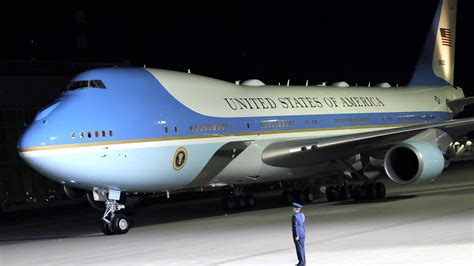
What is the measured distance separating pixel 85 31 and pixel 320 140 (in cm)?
4008

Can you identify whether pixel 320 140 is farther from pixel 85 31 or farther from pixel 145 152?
pixel 85 31

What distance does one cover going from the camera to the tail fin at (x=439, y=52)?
31.0 m

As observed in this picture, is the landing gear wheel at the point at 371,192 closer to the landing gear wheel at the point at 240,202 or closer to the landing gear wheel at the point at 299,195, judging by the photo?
the landing gear wheel at the point at 299,195

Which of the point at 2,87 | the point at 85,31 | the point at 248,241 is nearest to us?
the point at 248,241

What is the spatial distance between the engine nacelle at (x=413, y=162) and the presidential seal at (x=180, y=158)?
5.36 metres

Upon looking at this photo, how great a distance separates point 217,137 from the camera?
67.4 feet

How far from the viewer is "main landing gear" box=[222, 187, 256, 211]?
2353 centimetres

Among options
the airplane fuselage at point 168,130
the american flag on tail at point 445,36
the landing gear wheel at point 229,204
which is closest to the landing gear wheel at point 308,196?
the airplane fuselage at point 168,130

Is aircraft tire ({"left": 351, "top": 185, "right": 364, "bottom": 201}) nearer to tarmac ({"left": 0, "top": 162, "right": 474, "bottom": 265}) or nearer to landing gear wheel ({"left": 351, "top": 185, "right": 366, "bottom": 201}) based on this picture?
landing gear wheel ({"left": 351, "top": 185, "right": 366, "bottom": 201})

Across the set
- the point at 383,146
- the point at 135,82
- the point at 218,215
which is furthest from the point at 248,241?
the point at 383,146

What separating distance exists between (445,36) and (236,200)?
12771 mm

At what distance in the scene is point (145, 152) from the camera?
60.7ft

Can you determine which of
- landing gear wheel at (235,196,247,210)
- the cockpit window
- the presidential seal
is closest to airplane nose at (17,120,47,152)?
the cockpit window

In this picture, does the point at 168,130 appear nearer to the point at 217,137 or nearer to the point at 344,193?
the point at 217,137
